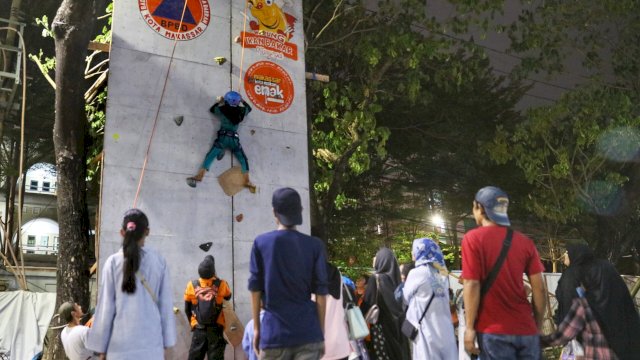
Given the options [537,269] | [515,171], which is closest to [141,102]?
[537,269]

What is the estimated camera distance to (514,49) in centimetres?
1416

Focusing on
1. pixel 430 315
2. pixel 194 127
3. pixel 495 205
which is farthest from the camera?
pixel 194 127

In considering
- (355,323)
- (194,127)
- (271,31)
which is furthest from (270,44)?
(355,323)

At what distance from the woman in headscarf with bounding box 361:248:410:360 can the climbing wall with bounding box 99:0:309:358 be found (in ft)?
7.86

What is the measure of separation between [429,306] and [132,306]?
3005 millimetres

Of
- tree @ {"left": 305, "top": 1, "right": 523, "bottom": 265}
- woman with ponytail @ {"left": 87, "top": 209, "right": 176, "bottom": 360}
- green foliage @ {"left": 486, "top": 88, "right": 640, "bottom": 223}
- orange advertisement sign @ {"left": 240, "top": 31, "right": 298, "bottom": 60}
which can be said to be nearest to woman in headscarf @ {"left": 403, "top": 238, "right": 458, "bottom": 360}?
woman with ponytail @ {"left": 87, "top": 209, "right": 176, "bottom": 360}

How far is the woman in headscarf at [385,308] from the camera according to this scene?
661cm

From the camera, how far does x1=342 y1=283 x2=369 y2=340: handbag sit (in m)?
5.55

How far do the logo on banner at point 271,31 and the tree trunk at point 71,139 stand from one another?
2.55 m

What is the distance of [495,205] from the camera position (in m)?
3.74

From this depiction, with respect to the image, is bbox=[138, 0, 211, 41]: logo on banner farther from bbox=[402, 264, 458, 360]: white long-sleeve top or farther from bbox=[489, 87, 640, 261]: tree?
bbox=[489, 87, 640, 261]: tree

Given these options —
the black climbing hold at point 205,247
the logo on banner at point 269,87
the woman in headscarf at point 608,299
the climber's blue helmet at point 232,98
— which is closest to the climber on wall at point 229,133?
the climber's blue helmet at point 232,98

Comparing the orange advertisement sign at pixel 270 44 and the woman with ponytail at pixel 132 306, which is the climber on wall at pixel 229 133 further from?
the woman with ponytail at pixel 132 306

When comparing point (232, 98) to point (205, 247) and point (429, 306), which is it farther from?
point (429, 306)
